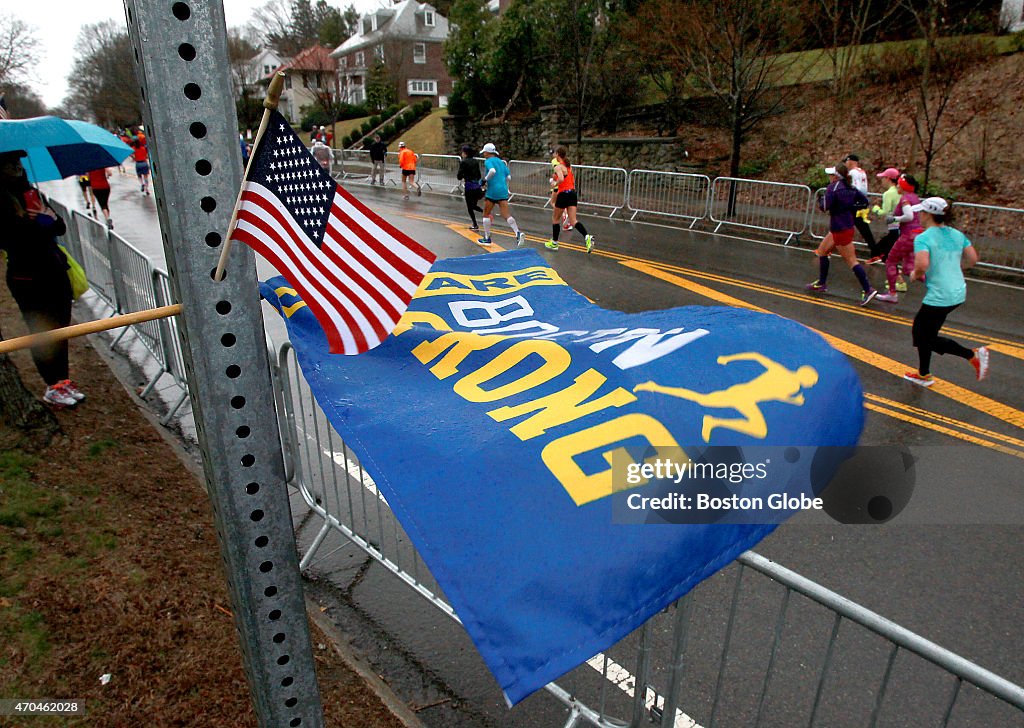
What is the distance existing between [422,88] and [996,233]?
199 feet

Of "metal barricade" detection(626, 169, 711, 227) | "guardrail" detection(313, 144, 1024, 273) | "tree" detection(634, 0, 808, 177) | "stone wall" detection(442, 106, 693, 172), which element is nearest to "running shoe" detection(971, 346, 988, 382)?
"guardrail" detection(313, 144, 1024, 273)

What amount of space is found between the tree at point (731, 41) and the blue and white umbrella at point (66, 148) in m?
13.8

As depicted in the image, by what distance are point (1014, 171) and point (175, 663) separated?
64.5 ft

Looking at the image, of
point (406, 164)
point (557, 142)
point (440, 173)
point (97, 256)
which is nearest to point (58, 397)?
point (97, 256)

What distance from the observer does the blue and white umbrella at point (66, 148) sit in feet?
19.4

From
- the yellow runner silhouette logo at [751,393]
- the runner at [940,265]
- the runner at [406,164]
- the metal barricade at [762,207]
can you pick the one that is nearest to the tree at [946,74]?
the metal barricade at [762,207]

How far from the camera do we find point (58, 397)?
5629mm

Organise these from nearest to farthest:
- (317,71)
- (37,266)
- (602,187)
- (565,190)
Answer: (37,266), (565,190), (602,187), (317,71)

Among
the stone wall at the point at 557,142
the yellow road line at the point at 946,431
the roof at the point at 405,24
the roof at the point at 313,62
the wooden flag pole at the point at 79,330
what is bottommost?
the yellow road line at the point at 946,431

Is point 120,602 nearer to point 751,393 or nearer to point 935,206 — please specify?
point 751,393

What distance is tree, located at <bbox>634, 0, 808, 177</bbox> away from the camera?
1677 centimetres

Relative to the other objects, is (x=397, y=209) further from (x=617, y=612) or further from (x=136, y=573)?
(x=617, y=612)

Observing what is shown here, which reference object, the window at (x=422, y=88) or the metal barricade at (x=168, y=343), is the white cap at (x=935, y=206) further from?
the window at (x=422, y=88)

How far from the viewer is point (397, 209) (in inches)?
803
